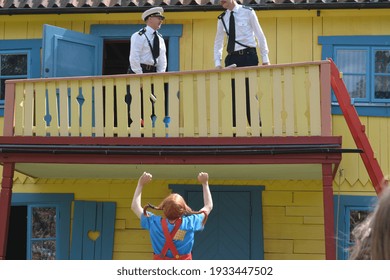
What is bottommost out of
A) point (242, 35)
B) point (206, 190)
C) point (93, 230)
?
point (93, 230)

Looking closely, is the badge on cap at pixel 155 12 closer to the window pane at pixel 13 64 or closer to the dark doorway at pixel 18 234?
the window pane at pixel 13 64

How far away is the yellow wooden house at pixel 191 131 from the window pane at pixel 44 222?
0.7 inches

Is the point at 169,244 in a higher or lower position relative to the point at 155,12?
lower

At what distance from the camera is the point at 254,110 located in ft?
35.7

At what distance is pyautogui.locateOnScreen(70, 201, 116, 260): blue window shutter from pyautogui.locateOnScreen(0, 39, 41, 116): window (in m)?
2.10

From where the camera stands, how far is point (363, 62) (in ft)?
42.6

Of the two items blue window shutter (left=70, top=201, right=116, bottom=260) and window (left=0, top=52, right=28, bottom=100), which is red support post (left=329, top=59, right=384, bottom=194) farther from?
window (left=0, top=52, right=28, bottom=100)

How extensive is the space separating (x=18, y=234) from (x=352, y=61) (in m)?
5.56

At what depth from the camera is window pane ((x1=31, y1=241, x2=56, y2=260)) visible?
43.6 ft

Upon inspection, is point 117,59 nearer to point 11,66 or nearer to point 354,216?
point 11,66

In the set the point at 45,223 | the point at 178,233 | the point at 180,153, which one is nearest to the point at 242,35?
the point at 180,153

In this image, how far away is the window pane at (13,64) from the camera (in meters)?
13.7

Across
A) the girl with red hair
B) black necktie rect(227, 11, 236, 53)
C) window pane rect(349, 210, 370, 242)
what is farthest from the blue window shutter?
the girl with red hair
